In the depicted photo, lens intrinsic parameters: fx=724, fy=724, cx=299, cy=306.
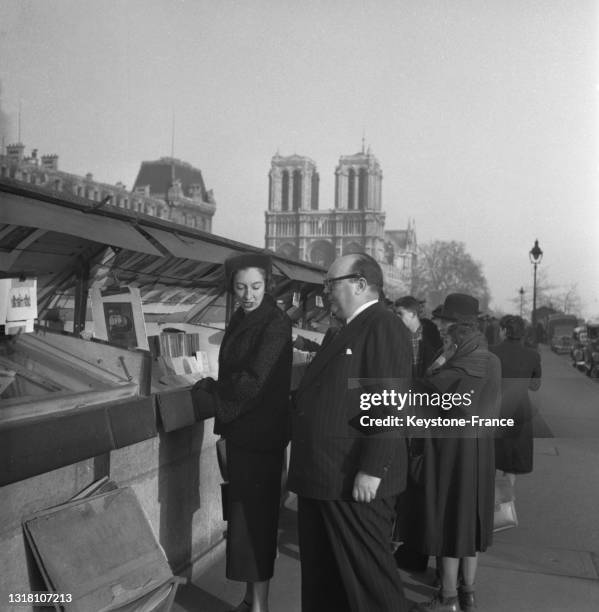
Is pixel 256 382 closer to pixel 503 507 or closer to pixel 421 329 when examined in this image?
pixel 503 507

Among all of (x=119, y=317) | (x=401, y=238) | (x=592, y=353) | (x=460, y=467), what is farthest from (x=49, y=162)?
(x=592, y=353)

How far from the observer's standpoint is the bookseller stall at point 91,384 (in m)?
2.34

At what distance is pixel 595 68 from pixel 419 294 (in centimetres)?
193

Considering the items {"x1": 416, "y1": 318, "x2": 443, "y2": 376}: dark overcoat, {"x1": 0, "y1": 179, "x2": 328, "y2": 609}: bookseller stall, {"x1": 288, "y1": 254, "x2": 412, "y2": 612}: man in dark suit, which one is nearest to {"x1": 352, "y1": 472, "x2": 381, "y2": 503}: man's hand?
{"x1": 288, "y1": 254, "x2": 412, "y2": 612}: man in dark suit

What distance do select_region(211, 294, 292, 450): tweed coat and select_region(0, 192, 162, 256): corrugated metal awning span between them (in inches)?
33.7

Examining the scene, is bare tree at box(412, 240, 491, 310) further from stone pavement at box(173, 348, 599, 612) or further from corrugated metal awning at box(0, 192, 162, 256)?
corrugated metal awning at box(0, 192, 162, 256)

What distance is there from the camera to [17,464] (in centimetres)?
210

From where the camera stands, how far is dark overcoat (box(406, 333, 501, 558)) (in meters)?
3.09

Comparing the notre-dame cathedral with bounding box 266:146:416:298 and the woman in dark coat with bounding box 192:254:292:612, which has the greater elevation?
the notre-dame cathedral with bounding box 266:146:416:298

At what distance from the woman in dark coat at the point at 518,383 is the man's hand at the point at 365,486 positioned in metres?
2.11

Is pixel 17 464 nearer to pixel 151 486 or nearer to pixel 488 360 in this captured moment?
pixel 151 486

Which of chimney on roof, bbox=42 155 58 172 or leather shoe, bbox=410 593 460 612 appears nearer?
leather shoe, bbox=410 593 460 612

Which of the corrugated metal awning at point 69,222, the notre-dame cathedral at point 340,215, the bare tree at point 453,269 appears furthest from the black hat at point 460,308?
the corrugated metal awning at point 69,222

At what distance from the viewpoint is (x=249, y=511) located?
2.97m
